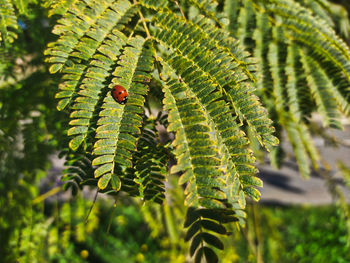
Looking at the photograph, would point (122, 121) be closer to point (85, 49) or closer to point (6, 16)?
point (85, 49)

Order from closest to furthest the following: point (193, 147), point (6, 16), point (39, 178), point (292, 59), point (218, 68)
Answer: point (193, 147) < point (218, 68) < point (6, 16) < point (292, 59) < point (39, 178)

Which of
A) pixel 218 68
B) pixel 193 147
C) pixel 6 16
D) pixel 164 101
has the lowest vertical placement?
pixel 193 147

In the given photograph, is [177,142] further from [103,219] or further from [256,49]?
[103,219]

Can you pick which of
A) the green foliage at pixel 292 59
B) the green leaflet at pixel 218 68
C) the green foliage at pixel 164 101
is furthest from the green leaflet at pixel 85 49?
the green foliage at pixel 292 59

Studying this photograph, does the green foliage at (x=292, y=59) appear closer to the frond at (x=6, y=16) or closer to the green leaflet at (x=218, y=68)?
the green leaflet at (x=218, y=68)

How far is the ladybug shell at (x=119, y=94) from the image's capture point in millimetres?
820

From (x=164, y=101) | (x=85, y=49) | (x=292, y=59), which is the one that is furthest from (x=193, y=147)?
(x=292, y=59)

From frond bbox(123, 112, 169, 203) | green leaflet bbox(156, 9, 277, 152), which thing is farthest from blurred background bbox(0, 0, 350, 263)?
green leaflet bbox(156, 9, 277, 152)

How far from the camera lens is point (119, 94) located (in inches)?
32.2

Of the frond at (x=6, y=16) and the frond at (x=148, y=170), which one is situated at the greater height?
the frond at (x=6, y=16)

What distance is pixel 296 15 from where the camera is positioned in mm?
1354

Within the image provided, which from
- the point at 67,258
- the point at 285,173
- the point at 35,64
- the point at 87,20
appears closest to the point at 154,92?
the point at 87,20

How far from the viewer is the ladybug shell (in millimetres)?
820

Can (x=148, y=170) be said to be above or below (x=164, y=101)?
below
